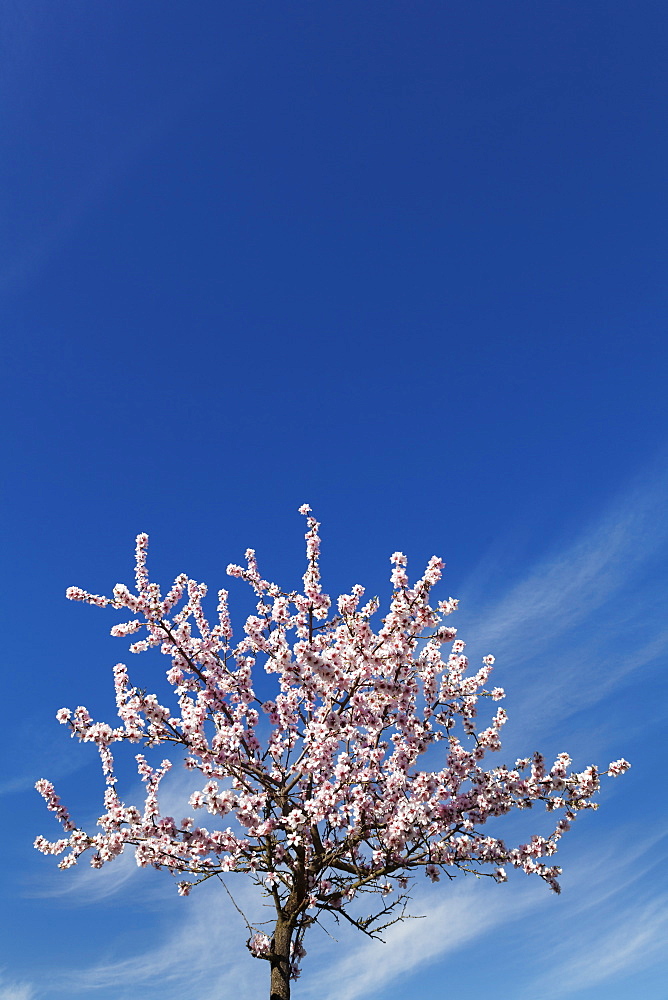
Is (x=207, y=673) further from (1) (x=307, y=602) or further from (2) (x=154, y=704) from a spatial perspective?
(1) (x=307, y=602)

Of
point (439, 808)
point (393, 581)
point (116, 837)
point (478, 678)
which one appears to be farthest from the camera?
point (478, 678)

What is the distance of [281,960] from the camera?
13.5 metres

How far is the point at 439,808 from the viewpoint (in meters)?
14.1

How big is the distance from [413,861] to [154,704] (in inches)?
253

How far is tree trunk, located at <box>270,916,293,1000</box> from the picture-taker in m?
13.2

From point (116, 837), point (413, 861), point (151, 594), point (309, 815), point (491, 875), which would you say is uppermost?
point (151, 594)

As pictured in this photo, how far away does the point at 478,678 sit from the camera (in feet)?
52.5

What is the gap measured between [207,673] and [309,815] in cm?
360

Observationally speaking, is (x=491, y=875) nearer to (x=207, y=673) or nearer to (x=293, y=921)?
(x=293, y=921)

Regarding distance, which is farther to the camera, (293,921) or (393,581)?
(293,921)

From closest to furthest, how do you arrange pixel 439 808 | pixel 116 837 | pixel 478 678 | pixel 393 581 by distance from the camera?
1. pixel 393 581
2. pixel 116 837
3. pixel 439 808
4. pixel 478 678

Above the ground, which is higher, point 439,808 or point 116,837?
point 116,837

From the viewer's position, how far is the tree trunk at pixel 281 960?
13.2 meters

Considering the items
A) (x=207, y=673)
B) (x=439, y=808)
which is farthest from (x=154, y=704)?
(x=439, y=808)
